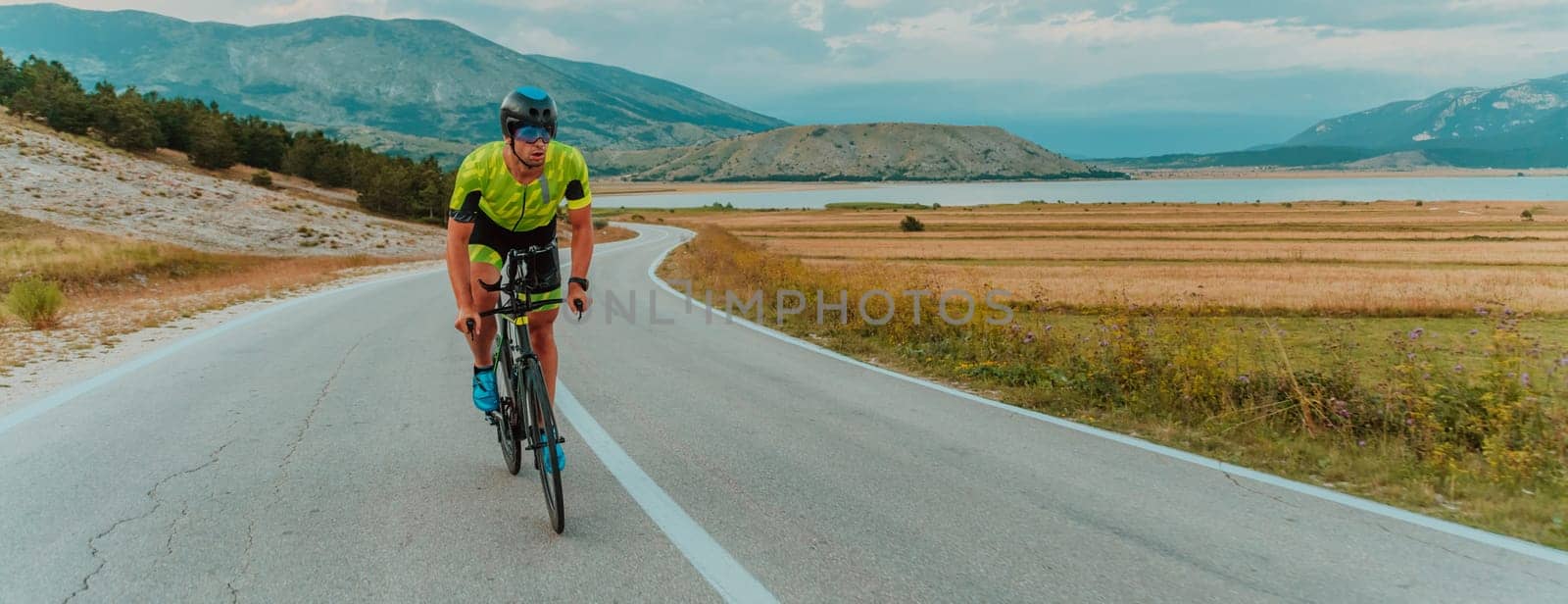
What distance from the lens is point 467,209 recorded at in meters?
4.19

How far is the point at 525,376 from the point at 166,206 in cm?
4895

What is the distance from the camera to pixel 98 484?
453 cm

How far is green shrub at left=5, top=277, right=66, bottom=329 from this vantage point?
454 inches

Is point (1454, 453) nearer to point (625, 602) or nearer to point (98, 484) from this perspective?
point (625, 602)

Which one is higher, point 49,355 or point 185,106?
point 185,106

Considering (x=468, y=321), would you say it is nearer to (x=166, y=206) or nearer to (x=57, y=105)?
(x=166, y=206)

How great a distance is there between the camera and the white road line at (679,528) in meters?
3.38

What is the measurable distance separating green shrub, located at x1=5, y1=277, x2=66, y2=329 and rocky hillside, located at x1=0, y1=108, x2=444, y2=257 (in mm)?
27181

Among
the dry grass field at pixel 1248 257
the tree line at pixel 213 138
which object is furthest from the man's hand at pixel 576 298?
the tree line at pixel 213 138

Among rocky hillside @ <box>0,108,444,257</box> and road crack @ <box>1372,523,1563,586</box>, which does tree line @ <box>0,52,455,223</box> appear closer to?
rocky hillside @ <box>0,108,444,257</box>

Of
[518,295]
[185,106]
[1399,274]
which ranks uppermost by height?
[185,106]

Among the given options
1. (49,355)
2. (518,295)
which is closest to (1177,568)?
(518,295)

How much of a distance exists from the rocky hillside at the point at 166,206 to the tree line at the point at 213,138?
20.3ft

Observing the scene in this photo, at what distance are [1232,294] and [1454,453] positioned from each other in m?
18.5
